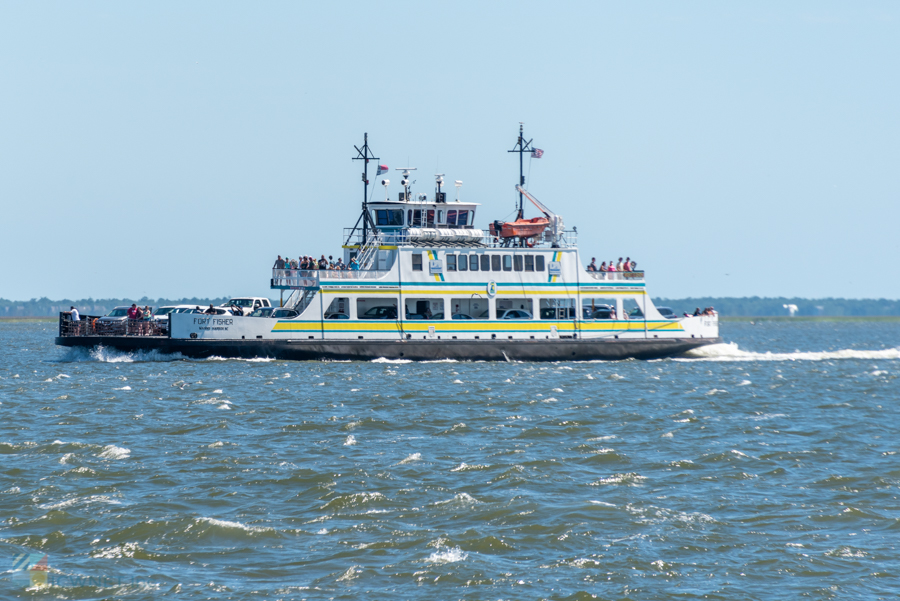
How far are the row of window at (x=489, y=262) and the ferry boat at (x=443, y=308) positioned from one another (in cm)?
4

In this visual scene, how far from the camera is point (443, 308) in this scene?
42.7 m

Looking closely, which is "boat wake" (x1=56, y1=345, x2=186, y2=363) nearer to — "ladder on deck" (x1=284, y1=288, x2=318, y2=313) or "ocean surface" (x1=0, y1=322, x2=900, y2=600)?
"ladder on deck" (x1=284, y1=288, x2=318, y2=313)

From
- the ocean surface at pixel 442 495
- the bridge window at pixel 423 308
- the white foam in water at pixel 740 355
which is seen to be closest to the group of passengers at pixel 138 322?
the ocean surface at pixel 442 495

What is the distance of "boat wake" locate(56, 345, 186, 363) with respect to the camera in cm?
3953

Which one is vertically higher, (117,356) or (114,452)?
(117,356)

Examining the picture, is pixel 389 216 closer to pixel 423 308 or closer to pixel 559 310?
pixel 423 308

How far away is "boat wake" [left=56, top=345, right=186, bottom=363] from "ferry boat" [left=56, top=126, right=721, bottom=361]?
26 cm

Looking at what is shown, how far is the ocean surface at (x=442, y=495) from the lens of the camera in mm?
11633

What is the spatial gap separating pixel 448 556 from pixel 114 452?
9065mm

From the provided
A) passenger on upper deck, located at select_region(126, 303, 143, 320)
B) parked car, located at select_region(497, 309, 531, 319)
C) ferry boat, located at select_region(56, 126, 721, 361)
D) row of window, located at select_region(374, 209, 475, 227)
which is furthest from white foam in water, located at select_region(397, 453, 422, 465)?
row of window, located at select_region(374, 209, 475, 227)

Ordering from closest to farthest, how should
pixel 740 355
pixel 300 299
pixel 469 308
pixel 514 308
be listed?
pixel 300 299
pixel 469 308
pixel 514 308
pixel 740 355

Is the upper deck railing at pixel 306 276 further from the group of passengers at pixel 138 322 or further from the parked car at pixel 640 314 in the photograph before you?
the parked car at pixel 640 314

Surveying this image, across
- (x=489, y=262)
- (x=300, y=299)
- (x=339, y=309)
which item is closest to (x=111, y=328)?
(x=300, y=299)

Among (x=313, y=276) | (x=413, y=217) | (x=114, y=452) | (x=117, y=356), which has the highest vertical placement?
(x=413, y=217)
